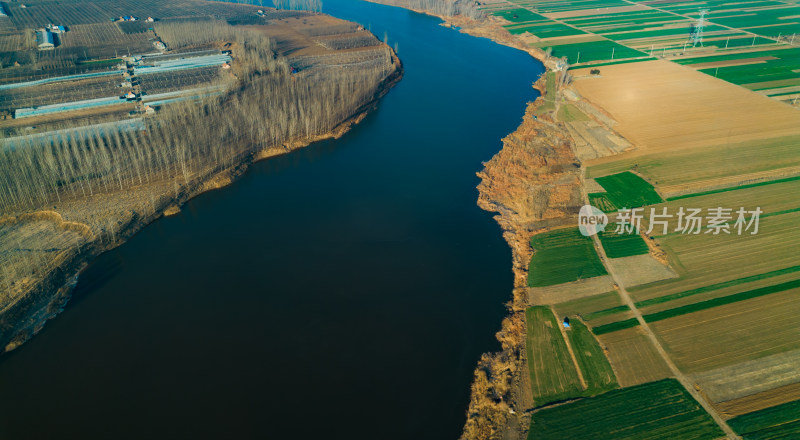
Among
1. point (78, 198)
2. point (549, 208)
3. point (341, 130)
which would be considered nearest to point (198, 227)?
point (78, 198)

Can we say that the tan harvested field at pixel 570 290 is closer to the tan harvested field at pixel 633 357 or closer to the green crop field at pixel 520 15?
the tan harvested field at pixel 633 357

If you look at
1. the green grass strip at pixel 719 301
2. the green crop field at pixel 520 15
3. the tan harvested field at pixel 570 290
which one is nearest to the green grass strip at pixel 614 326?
the green grass strip at pixel 719 301

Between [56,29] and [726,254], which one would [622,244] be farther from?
[56,29]

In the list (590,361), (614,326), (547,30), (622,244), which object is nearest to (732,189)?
(622,244)

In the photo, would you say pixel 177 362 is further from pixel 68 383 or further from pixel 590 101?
pixel 590 101

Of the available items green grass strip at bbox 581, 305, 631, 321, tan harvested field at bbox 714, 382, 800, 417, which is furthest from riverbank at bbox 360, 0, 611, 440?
tan harvested field at bbox 714, 382, 800, 417

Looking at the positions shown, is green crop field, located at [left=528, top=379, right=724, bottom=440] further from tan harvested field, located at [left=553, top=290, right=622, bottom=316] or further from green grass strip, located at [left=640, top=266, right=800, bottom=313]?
green grass strip, located at [left=640, top=266, right=800, bottom=313]
